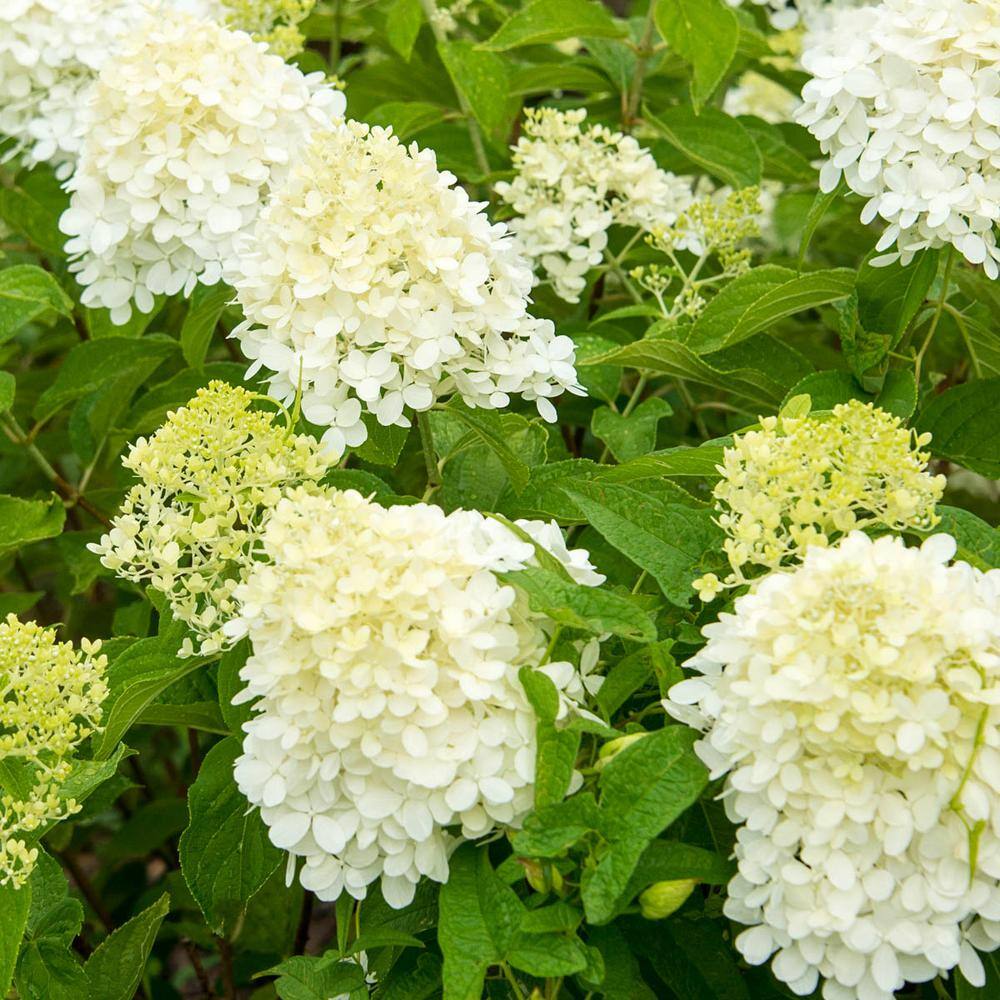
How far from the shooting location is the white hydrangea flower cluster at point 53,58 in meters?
2.15

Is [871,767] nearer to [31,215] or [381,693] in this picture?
[381,693]

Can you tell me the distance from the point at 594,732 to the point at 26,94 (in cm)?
162

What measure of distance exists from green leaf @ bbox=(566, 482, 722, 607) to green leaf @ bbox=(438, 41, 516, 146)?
1104mm

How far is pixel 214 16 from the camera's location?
2.34 m

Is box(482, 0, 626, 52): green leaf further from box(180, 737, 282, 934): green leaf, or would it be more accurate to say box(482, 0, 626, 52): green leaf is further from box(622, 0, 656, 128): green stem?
box(180, 737, 282, 934): green leaf

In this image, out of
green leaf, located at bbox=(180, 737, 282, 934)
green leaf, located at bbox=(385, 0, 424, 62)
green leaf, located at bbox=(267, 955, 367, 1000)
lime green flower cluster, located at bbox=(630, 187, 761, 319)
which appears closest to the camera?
green leaf, located at bbox=(267, 955, 367, 1000)

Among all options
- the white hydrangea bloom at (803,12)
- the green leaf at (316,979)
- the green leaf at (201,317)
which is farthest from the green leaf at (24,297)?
the white hydrangea bloom at (803,12)

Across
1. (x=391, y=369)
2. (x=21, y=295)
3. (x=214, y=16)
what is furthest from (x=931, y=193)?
(x=214, y=16)

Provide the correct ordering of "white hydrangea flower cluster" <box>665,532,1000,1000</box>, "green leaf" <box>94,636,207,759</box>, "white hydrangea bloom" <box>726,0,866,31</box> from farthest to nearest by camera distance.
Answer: "white hydrangea bloom" <box>726,0,866,31</box>, "green leaf" <box>94,636,207,759</box>, "white hydrangea flower cluster" <box>665,532,1000,1000</box>

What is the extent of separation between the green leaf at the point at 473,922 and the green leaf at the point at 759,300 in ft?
2.77

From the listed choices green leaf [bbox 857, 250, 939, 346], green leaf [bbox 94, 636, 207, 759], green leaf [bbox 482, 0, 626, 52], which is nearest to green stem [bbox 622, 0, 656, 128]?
green leaf [bbox 482, 0, 626, 52]

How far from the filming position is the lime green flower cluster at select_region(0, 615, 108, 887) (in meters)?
1.28

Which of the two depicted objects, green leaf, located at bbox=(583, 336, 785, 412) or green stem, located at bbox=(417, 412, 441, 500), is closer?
green stem, located at bbox=(417, 412, 441, 500)

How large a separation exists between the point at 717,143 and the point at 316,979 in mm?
1521
